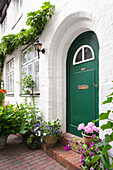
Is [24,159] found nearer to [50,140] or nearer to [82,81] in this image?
[50,140]

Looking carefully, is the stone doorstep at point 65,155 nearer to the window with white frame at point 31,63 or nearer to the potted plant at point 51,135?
the potted plant at point 51,135

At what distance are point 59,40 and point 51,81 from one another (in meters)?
1.15

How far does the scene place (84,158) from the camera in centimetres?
220

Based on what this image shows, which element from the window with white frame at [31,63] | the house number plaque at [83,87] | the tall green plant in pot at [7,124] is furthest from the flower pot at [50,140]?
the window with white frame at [31,63]

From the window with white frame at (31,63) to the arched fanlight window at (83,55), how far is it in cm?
175

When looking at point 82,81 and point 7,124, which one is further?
point 7,124

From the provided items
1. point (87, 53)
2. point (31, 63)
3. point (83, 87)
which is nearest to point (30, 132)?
point (83, 87)

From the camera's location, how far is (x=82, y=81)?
3182mm

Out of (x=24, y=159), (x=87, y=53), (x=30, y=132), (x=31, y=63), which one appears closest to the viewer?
(x=24, y=159)

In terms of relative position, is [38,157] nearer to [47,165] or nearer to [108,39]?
[47,165]

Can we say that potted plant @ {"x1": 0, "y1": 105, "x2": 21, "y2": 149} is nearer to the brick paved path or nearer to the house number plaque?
the brick paved path

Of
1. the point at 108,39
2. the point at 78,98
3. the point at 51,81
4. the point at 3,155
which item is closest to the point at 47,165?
the point at 3,155

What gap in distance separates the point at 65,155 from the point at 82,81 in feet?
5.52

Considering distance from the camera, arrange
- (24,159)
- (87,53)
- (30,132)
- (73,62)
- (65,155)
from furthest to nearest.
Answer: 1. (30,132)
2. (73,62)
3. (87,53)
4. (24,159)
5. (65,155)
